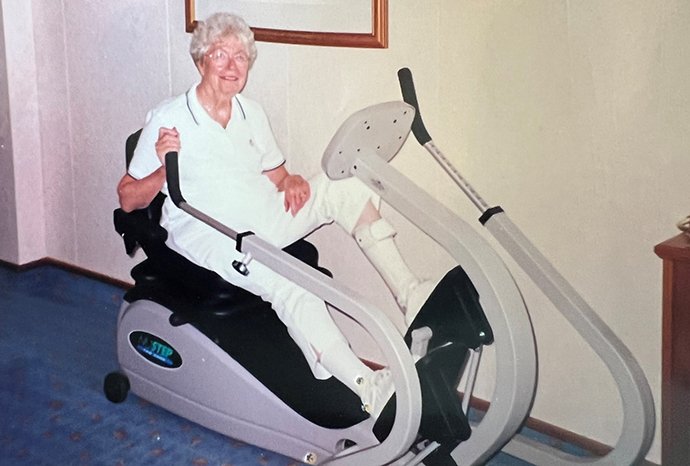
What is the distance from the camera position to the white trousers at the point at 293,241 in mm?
2529

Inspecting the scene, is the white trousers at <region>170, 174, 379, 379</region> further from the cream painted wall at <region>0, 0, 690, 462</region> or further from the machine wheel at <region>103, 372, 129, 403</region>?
the machine wheel at <region>103, 372, 129, 403</region>

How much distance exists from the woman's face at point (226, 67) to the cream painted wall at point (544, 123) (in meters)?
0.06

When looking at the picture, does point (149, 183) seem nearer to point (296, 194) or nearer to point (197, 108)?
point (197, 108)

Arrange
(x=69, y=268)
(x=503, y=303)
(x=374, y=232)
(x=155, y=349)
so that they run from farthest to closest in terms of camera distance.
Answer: (x=69, y=268)
(x=155, y=349)
(x=374, y=232)
(x=503, y=303)

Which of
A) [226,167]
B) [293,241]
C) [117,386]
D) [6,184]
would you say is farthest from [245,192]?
[6,184]

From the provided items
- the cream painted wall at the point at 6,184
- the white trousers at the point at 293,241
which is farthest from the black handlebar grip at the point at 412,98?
the cream painted wall at the point at 6,184

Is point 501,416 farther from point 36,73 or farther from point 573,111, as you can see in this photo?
point 36,73

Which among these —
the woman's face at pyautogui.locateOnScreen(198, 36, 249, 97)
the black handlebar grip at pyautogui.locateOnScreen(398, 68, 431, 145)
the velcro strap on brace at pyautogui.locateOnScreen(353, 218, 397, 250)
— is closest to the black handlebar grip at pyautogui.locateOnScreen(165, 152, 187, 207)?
the woman's face at pyautogui.locateOnScreen(198, 36, 249, 97)

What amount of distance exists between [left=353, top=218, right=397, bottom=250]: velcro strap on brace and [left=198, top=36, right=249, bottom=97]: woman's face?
518 mm

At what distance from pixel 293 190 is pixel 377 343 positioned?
53cm

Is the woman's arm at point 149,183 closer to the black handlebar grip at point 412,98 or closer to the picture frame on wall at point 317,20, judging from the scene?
the picture frame on wall at point 317,20

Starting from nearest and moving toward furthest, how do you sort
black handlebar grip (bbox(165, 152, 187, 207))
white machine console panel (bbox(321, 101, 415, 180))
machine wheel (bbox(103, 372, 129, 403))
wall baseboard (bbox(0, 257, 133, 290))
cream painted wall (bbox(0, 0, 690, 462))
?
1. cream painted wall (bbox(0, 0, 690, 462))
2. white machine console panel (bbox(321, 101, 415, 180))
3. black handlebar grip (bbox(165, 152, 187, 207))
4. machine wheel (bbox(103, 372, 129, 403))
5. wall baseboard (bbox(0, 257, 133, 290))

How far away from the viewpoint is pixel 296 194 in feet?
8.67

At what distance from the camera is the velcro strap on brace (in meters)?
2.56
